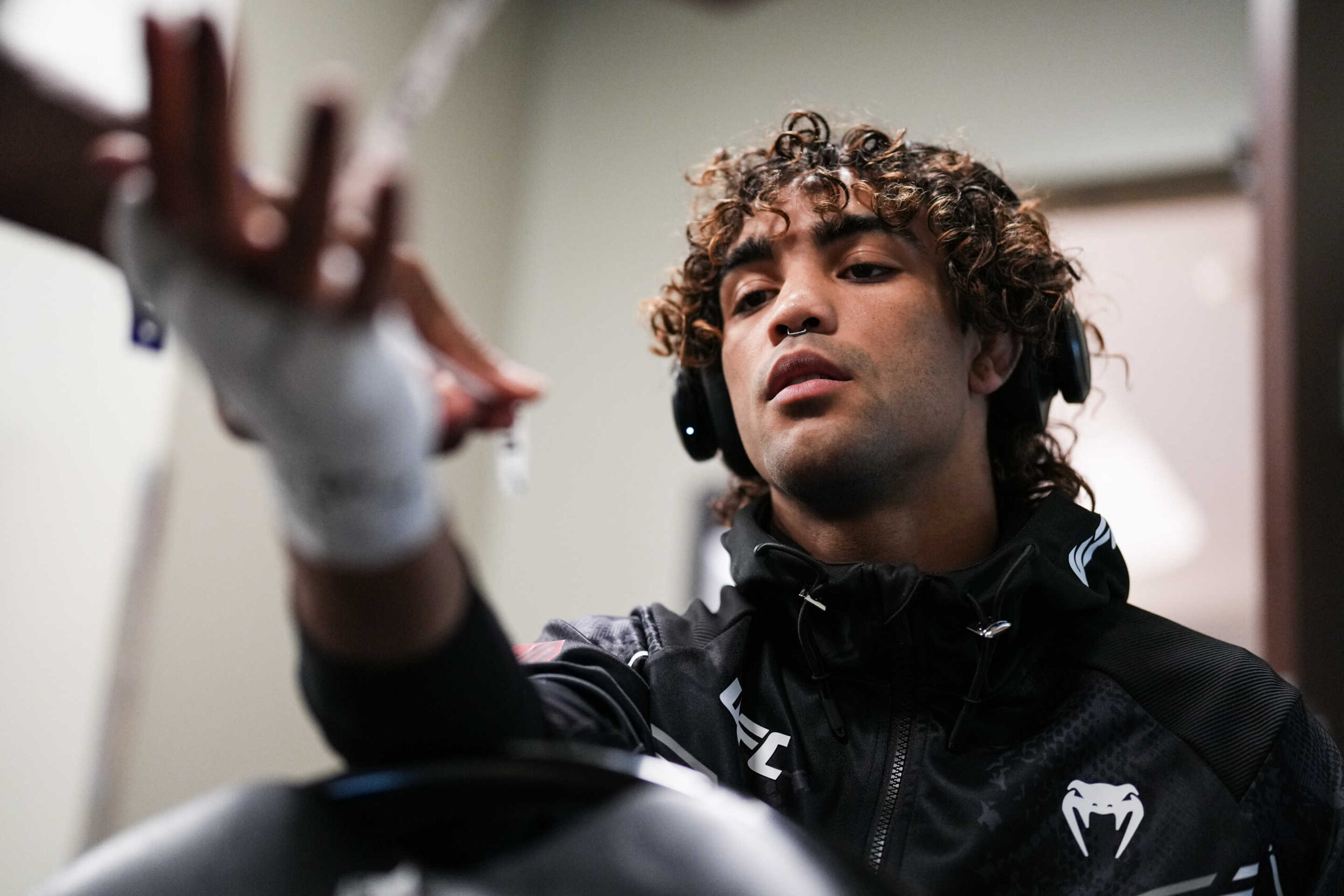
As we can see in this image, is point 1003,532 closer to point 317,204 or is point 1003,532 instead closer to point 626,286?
point 317,204

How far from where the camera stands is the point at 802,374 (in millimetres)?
1248

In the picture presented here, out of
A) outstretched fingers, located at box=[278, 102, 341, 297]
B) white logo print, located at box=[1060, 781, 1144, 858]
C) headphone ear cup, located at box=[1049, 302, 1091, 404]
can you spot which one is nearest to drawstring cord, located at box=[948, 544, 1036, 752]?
white logo print, located at box=[1060, 781, 1144, 858]

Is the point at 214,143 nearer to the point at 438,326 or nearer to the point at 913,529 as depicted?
the point at 438,326

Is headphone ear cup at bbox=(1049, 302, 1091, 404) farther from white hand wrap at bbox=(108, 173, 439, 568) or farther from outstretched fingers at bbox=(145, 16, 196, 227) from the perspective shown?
outstretched fingers at bbox=(145, 16, 196, 227)

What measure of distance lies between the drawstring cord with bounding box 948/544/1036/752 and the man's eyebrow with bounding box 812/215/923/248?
446 mm

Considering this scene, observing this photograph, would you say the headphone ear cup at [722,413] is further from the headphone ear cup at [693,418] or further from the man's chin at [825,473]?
the man's chin at [825,473]

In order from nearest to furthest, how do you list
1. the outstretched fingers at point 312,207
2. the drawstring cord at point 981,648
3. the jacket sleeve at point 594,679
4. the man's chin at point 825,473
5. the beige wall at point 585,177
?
the outstretched fingers at point 312,207 < the jacket sleeve at point 594,679 < the drawstring cord at point 981,648 < the man's chin at point 825,473 < the beige wall at point 585,177

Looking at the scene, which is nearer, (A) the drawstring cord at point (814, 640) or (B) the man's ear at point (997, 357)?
(A) the drawstring cord at point (814, 640)

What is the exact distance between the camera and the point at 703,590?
301 cm

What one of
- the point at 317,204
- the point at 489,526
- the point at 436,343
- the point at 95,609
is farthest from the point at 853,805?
the point at 489,526

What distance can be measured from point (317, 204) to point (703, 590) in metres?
2.52

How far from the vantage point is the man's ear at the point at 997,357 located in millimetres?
1414

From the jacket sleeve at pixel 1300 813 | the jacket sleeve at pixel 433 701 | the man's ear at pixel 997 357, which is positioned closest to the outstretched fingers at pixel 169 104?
the jacket sleeve at pixel 433 701

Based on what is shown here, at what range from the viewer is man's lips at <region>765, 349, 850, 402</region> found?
4.03ft
